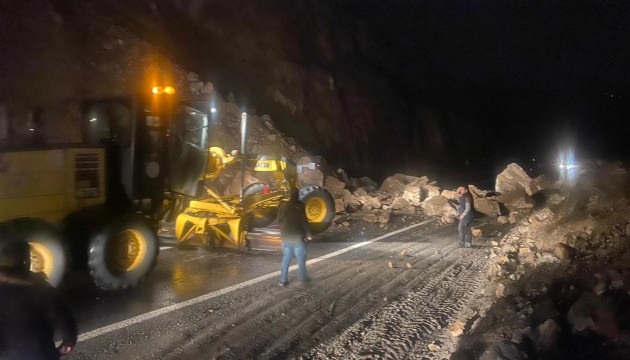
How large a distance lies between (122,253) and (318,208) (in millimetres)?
6619

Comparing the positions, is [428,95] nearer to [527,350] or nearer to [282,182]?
[282,182]

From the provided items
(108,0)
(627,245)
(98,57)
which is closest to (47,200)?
(627,245)

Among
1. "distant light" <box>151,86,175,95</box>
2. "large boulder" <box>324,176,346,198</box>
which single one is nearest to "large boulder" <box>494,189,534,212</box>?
"large boulder" <box>324,176,346,198</box>

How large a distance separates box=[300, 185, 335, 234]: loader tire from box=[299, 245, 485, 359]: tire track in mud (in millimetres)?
5519

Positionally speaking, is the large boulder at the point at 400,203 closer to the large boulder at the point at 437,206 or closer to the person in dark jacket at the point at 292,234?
the large boulder at the point at 437,206

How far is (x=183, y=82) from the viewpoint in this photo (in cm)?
2241

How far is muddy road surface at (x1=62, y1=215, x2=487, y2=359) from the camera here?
5945 millimetres

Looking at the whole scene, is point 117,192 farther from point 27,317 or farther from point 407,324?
point 27,317

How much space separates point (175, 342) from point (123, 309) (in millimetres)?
1726

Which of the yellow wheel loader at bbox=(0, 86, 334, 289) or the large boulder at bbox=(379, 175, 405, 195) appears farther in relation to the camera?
the large boulder at bbox=(379, 175, 405, 195)

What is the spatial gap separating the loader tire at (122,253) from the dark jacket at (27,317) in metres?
4.82

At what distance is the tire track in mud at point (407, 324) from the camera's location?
19.0 feet

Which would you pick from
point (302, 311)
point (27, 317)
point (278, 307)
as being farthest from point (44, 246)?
point (27, 317)

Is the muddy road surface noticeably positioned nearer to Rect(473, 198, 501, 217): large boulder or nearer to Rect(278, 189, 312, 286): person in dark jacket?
Rect(278, 189, 312, 286): person in dark jacket
